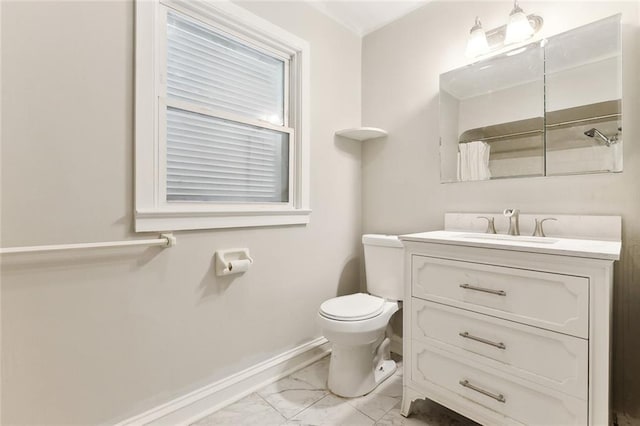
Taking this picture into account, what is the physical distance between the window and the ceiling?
42cm

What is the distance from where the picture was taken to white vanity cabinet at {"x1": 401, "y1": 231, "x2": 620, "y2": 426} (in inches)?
38.6

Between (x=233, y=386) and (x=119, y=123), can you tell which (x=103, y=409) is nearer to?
(x=233, y=386)

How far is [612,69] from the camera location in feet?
4.38

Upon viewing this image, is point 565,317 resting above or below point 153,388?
above

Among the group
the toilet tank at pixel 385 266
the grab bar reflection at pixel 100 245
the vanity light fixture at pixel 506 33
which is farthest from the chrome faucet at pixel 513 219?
the grab bar reflection at pixel 100 245

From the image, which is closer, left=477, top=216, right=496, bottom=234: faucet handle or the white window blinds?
the white window blinds

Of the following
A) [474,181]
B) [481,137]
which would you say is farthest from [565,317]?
[481,137]

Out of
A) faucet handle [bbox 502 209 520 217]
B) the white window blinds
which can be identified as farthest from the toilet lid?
faucet handle [bbox 502 209 520 217]

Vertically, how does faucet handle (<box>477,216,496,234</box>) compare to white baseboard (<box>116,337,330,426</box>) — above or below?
above

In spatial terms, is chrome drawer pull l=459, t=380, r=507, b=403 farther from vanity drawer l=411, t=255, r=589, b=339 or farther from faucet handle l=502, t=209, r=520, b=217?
faucet handle l=502, t=209, r=520, b=217

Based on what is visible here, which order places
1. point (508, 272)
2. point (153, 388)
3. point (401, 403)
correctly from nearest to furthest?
1. point (508, 272)
2. point (153, 388)
3. point (401, 403)

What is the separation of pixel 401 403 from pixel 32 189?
6.21 ft

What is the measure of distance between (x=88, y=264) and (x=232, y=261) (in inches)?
23.7

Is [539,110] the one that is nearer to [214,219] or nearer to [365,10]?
[365,10]
